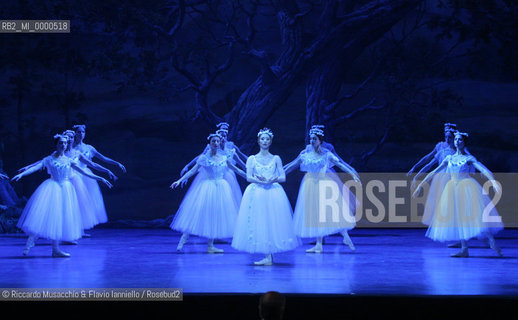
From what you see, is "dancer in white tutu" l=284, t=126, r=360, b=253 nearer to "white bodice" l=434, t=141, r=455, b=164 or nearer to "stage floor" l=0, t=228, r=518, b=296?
"stage floor" l=0, t=228, r=518, b=296

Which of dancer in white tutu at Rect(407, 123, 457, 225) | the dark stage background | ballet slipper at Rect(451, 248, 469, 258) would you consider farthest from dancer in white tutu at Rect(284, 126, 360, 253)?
the dark stage background

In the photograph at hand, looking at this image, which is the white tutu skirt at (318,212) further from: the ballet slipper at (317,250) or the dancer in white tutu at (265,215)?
the dancer in white tutu at (265,215)

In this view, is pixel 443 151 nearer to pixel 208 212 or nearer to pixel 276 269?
pixel 208 212

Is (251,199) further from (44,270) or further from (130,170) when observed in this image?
(130,170)

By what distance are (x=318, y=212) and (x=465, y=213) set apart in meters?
1.56

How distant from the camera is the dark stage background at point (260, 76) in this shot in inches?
447

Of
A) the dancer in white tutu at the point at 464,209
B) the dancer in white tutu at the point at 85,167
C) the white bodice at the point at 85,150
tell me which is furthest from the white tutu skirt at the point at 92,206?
the dancer in white tutu at the point at 464,209

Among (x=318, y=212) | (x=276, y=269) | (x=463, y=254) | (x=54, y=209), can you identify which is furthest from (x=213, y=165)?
(x=463, y=254)

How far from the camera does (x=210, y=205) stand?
25.0 ft

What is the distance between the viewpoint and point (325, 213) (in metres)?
7.77

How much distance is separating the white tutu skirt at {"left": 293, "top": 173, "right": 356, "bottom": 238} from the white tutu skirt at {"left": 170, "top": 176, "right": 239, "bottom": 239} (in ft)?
2.49

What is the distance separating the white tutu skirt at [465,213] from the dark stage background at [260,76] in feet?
12.9

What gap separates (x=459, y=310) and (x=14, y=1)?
922 cm

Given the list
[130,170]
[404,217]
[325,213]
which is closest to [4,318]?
[325,213]
